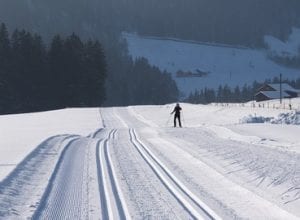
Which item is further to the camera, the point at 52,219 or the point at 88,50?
the point at 88,50

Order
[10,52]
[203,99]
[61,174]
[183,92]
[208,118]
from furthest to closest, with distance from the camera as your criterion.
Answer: [183,92] < [203,99] < [10,52] < [208,118] < [61,174]

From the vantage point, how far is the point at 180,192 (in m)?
10.5

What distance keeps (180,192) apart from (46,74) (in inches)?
2499

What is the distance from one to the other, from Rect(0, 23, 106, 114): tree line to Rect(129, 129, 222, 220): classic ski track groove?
56353 millimetres

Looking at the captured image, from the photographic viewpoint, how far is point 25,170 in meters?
12.6

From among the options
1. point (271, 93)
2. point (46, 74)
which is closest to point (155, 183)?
point (46, 74)

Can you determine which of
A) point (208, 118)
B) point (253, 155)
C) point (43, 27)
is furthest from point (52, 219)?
point (43, 27)

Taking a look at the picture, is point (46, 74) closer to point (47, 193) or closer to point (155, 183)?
point (155, 183)

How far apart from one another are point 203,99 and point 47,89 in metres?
82.2

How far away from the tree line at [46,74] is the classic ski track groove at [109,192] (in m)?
56.0

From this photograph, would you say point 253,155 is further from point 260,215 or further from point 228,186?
point 260,215

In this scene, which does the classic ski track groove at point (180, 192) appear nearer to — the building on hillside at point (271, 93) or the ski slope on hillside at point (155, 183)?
the ski slope on hillside at point (155, 183)

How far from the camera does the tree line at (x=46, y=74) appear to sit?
228 feet

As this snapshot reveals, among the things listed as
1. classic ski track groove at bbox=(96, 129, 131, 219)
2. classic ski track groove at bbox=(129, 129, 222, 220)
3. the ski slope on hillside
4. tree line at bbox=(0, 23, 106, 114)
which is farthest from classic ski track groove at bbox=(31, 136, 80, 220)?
tree line at bbox=(0, 23, 106, 114)
